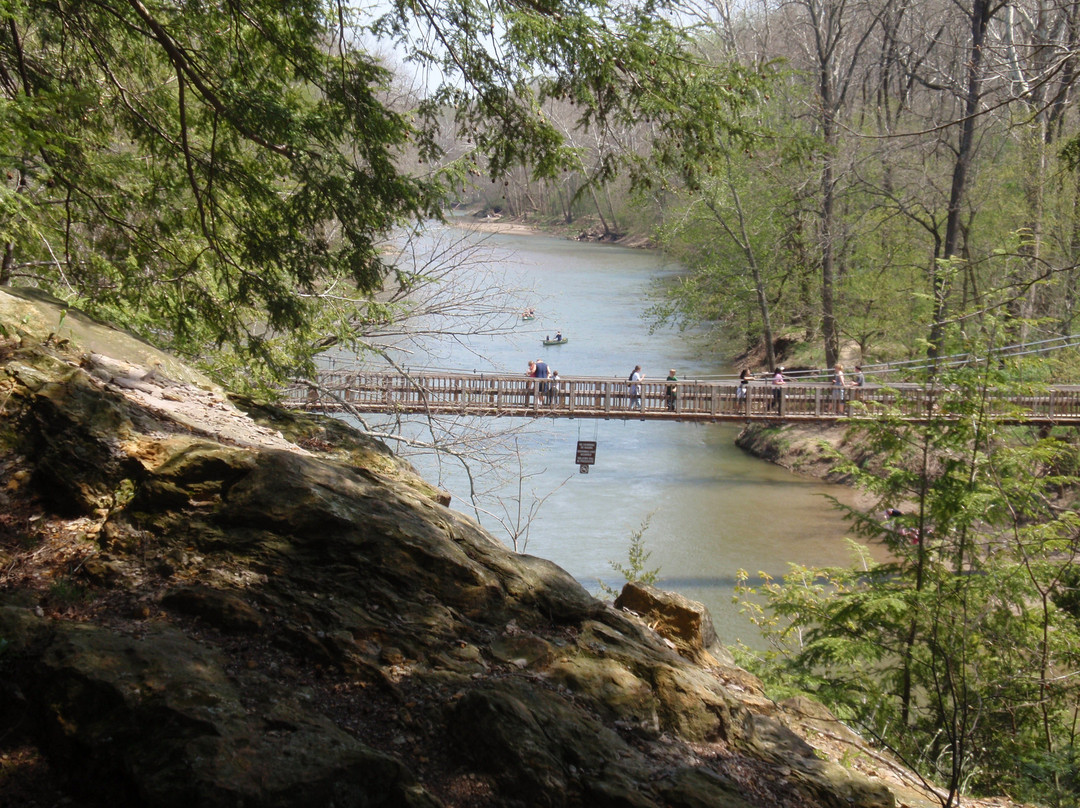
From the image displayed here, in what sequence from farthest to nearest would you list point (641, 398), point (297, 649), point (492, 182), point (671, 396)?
1. point (671, 396)
2. point (641, 398)
3. point (492, 182)
4. point (297, 649)

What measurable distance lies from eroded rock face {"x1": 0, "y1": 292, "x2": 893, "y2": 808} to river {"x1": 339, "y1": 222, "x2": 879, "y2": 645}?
23.1 feet

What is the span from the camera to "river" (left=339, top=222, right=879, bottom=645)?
597 inches

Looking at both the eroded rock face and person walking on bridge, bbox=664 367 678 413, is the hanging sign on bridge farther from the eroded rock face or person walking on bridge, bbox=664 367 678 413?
the eroded rock face

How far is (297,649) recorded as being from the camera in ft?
11.0

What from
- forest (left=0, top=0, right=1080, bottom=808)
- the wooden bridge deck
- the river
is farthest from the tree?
the wooden bridge deck

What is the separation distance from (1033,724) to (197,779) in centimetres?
617

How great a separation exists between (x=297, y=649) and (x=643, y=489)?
16.9 metres

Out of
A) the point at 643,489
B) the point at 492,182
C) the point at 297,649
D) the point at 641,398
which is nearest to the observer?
the point at 297,649

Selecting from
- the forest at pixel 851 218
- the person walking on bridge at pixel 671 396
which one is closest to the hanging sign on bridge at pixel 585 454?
the person walking on bridge at pixel 671 396

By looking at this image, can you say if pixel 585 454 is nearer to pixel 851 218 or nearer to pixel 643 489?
pixel 643 489

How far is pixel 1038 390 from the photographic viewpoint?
755 cm

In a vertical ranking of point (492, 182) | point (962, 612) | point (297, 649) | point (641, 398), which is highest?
point (492, 182)

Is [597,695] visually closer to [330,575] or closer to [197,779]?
[330,575]

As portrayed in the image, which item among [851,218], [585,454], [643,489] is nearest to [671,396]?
[585,454]
